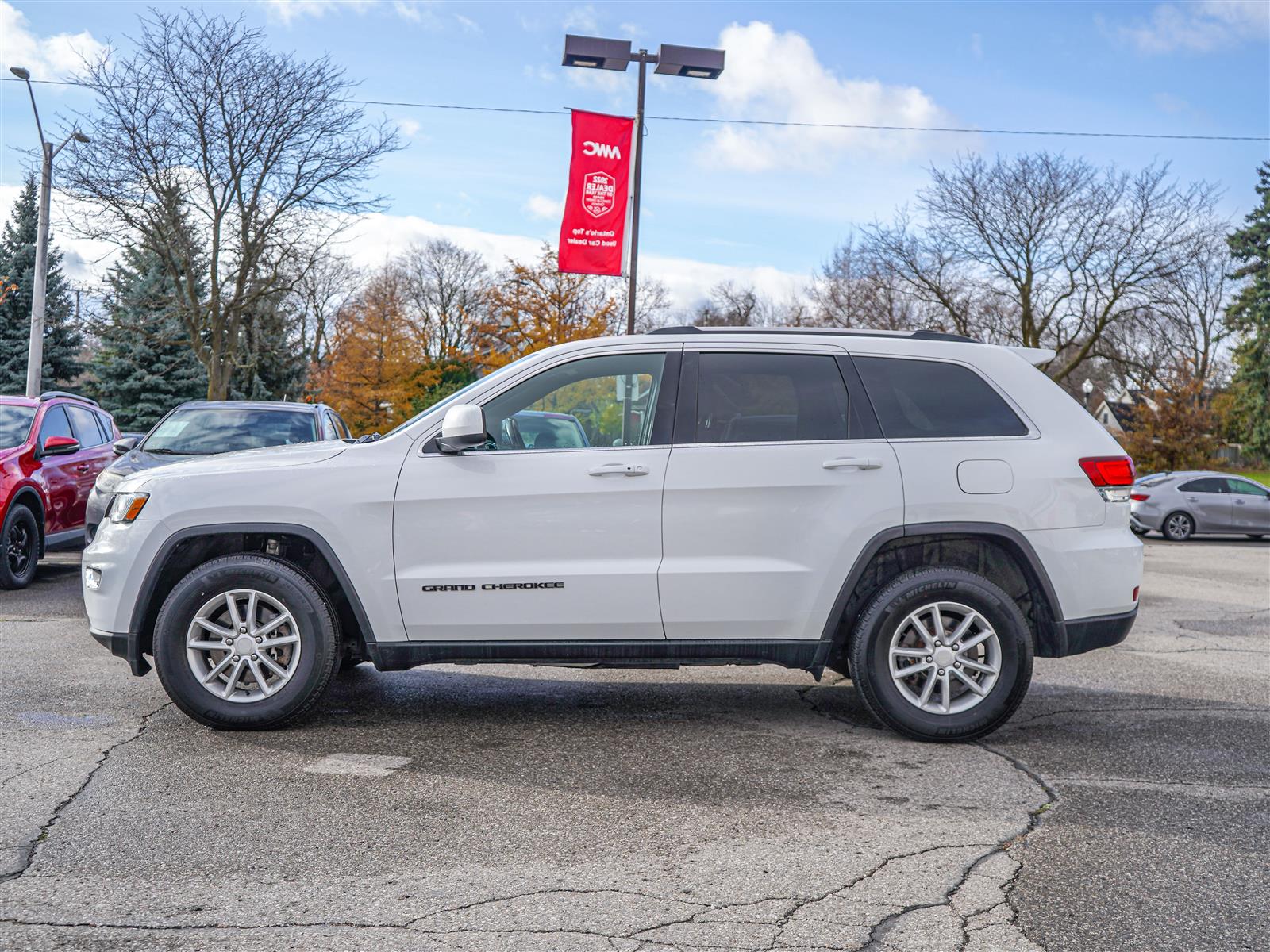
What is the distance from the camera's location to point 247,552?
18.1 feet

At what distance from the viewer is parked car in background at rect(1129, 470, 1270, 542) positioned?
2353cm

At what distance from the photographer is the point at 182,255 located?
92.7 feet

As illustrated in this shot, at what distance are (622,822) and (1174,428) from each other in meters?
43.0

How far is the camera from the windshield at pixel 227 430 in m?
10.4

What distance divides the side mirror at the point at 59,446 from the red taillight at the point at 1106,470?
369 inches

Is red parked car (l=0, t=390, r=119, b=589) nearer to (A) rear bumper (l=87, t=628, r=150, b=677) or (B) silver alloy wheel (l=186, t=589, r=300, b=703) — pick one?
(A) rear bumper (l=87, t=628, r=150, b=677)

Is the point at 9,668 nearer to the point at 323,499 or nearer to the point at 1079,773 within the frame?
the point at 323,499

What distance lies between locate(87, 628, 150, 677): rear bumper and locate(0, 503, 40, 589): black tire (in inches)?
225

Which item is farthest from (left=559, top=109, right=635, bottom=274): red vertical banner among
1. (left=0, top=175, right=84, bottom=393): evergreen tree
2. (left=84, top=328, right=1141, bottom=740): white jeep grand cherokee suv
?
(left=0, top=175, right=84, bottom=393): evergreen tree

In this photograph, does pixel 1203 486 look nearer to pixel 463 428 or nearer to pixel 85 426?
pixel 85 426

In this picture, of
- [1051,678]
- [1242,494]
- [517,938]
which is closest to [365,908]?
[517,938]

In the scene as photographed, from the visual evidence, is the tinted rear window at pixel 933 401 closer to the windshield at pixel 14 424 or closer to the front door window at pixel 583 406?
the front door window at pixel 583 406

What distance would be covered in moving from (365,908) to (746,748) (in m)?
2.33

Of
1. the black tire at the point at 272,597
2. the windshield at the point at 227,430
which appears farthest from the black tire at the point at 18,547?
the black tire at the point at 272,597
